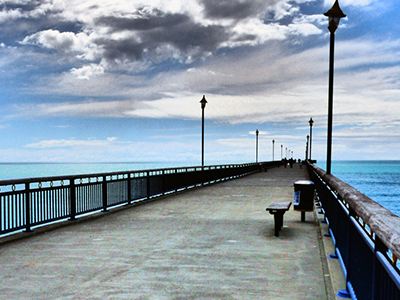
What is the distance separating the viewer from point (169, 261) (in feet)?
22.8

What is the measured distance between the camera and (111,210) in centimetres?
1338

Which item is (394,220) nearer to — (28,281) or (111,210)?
(28,281)

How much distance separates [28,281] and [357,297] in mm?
4111

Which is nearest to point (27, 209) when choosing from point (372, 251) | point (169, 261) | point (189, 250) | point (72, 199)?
point (72, 199)

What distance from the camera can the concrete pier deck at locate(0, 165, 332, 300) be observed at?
5.50m

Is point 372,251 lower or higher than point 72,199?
higher

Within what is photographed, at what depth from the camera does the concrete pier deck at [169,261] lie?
550 cm

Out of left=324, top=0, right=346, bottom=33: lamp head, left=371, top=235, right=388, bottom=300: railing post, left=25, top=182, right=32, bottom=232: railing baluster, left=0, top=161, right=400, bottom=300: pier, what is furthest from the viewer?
left=324, top=0, right=346, bottom=33: lamp head

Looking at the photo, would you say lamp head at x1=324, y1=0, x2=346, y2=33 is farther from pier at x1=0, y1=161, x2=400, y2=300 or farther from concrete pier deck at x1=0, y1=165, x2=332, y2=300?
concrete pier deck at x1=0, y1=165, x2=332, y2=300

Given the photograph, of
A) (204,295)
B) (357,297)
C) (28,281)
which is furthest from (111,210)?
(357,297)

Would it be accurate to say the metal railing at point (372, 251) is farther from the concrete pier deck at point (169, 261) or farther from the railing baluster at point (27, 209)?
the railing baluster at point (27, 209)

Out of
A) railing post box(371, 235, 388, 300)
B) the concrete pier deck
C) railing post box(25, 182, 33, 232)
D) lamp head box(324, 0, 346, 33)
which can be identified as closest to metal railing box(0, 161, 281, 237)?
railing post box(25, 182, 33, 232)

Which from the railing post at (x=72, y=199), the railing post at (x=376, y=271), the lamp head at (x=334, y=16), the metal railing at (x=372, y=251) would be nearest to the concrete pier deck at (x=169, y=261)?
the railing post at (x=72, y=199)

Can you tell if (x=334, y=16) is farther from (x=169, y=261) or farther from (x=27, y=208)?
(x=27, y=208)
